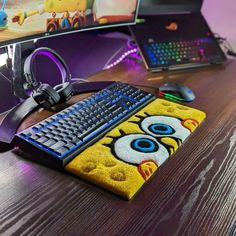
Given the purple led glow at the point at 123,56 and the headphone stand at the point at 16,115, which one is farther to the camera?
the purple led glow at the point at 123,56

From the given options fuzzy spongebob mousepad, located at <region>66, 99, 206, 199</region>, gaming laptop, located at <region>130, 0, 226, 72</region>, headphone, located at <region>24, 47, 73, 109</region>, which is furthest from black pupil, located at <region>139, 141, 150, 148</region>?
gaming laptop, located at <region>130, 0, 226, 72</region>

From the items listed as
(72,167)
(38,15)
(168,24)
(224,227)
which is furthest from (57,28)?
(224,227)

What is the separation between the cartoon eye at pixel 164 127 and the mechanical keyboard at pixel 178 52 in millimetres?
410

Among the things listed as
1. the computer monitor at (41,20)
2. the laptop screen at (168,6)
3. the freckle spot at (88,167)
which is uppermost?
the computer monitor at (41,20)

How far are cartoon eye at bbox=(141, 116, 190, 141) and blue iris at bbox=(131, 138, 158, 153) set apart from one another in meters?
0.03

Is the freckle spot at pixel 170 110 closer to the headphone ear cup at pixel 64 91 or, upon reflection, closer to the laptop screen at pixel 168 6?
the headphone ear cup at pixel 64 91

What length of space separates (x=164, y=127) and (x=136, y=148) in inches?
4.8

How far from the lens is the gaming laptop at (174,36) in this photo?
4.08 ft

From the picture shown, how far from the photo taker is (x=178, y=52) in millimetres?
1279

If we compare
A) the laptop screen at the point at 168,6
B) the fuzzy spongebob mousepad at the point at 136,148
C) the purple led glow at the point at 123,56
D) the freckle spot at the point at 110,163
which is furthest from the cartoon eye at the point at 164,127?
the laptop screen at the point at 168,6

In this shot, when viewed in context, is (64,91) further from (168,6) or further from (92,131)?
(168,6)

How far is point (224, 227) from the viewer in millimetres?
553

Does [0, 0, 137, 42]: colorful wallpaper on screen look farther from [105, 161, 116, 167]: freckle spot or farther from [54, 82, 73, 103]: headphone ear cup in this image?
[105, 161, 116, 167]: freckle spot

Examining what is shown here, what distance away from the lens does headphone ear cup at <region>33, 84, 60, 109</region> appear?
2.73 feet
